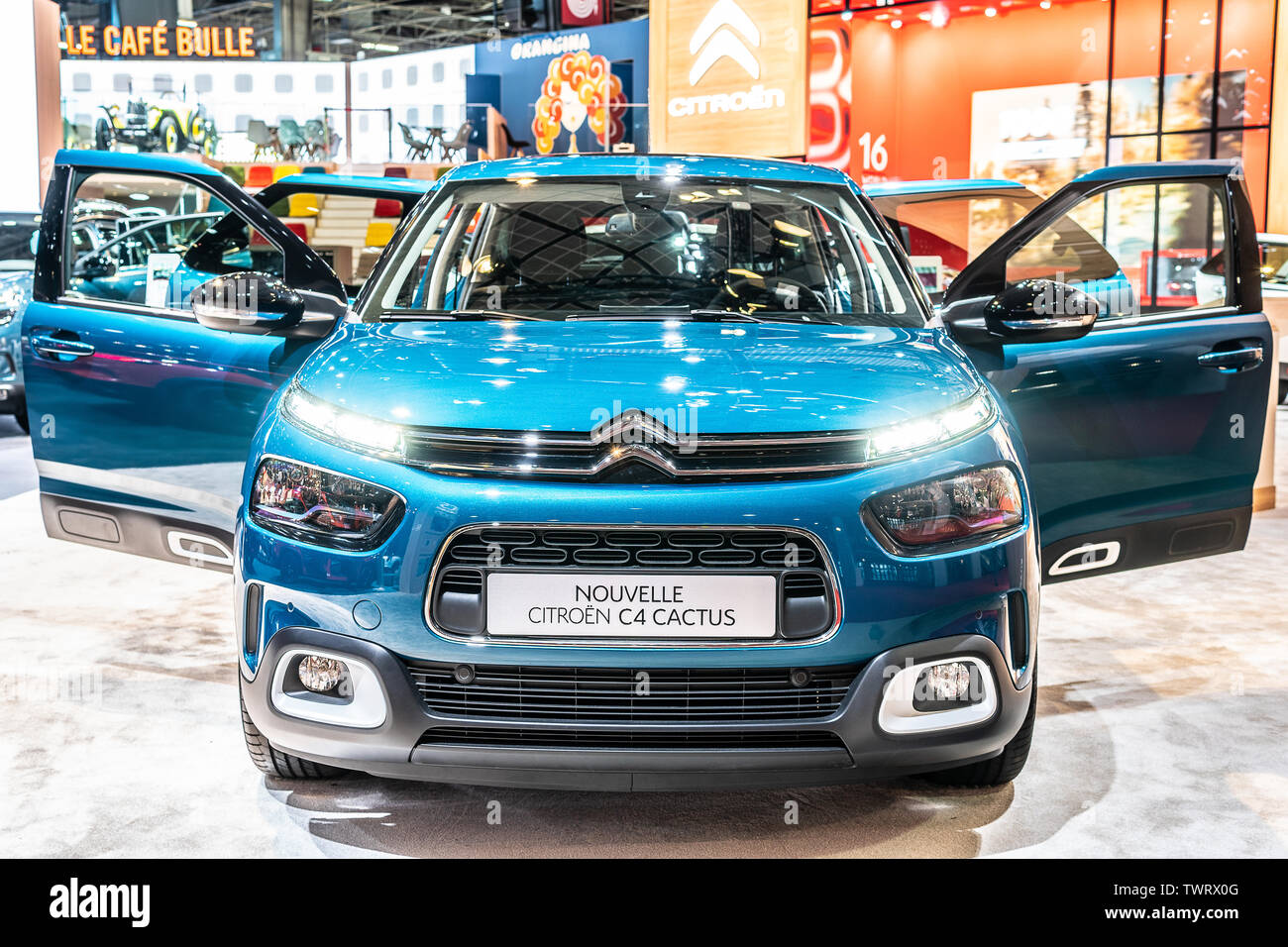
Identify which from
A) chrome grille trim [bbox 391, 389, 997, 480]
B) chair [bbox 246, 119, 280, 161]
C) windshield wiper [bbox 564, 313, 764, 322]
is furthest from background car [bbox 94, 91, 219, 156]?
chrome grille trim [bbox 391, 389, 997, 480]

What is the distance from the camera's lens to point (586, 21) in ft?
77.0

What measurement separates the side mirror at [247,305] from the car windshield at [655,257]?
215 mm

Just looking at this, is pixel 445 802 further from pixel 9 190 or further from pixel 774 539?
pixel 9 190

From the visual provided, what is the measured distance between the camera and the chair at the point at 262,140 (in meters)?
22.7

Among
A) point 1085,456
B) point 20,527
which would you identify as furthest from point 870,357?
point 20,527

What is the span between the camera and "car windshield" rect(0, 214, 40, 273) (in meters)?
8.97

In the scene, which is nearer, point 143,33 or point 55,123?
point 55,123

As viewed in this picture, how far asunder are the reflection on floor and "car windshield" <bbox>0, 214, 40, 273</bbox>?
18.4ft

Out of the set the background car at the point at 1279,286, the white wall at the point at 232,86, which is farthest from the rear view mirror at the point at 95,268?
the white wall at the point at 232,86

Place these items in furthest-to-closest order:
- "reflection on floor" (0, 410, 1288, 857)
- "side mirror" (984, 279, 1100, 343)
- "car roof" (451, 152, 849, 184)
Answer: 1. "car roof" (451, 152, 849, 184)
2. "side mirror" (984, 279, 1100, 343)
3. "reflection on floor" (0, 410, 1288, 857)

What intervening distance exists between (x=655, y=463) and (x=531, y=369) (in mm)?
367

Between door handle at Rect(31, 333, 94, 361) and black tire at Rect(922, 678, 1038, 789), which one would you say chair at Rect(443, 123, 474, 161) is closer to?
door handle at Rect(31, 333, 94, 361)

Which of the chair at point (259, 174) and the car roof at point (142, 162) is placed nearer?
the car roof at point (142, 162)

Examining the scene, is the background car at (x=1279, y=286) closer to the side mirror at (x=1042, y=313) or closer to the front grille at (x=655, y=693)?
the side mirror at (x=1042, y=313)
